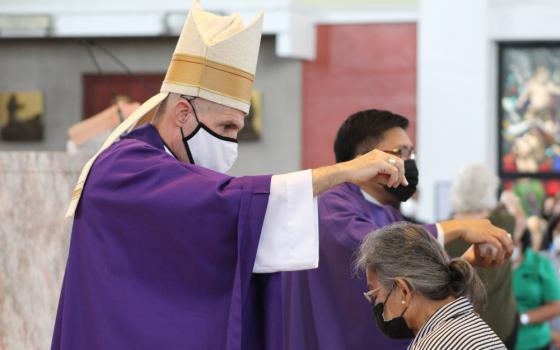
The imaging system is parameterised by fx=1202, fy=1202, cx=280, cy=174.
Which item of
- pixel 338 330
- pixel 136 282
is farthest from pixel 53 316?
pixel 136 282

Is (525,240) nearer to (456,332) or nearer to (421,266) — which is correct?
(421,266)

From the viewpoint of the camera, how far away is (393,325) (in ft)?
11.9

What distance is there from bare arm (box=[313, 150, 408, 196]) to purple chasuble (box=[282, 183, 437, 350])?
0.88 m

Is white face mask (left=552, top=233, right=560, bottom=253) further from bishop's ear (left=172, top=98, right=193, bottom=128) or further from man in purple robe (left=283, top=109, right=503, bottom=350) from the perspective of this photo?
bishop's ear (left=172, top=98, right=193, bottom=128)

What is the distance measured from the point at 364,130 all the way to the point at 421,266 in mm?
825

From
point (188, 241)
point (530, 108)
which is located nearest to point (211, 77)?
point (188, 241)

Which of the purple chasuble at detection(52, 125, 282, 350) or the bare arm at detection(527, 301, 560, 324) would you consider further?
the bare arm at detection(527, 301, 560, 324)

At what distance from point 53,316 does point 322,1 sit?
761cm

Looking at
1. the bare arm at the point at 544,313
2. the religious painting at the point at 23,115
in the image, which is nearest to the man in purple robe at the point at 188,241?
Result: the bare arm at the point at 544,313

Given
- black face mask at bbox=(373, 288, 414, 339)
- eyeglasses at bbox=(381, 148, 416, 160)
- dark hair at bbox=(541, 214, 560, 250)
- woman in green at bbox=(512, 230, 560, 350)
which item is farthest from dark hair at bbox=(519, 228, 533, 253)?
black face mask at bbox=(373, 288, 414, 339)

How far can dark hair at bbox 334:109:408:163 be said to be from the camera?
13.9 ft

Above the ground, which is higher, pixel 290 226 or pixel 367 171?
pixel 367 171

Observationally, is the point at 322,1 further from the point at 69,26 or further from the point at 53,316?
the point at 53,316

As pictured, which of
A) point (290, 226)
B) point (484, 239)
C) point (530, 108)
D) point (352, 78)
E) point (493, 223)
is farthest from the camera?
point (352, 78)
